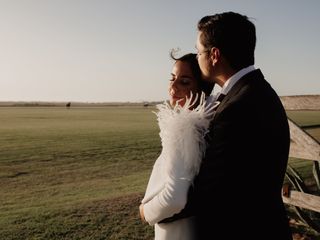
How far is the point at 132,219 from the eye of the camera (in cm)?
770

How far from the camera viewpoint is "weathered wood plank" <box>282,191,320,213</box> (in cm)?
482

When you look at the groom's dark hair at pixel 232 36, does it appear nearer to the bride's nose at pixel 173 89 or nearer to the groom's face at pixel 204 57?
the groom's face at pixel 204 57

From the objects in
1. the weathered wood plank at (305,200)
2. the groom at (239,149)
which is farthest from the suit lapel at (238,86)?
the weathered wood plank at (305,200)

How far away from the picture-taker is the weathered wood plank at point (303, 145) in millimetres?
4750

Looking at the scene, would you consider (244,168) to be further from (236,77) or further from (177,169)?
(236,77)

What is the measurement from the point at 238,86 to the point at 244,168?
42cm

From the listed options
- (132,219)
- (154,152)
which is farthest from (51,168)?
(132,219)

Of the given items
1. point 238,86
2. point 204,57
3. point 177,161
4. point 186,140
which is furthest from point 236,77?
point 177,161

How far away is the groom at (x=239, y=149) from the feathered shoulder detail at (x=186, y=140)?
2.7 inches

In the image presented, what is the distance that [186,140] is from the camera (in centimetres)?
201

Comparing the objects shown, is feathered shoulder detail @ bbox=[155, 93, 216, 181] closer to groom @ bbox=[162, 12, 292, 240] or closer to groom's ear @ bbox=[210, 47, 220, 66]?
groom @ bbox=[162, 12, 292, 240]

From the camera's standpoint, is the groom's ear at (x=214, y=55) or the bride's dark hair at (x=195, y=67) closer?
the groom's ear at (x=214, y=55)

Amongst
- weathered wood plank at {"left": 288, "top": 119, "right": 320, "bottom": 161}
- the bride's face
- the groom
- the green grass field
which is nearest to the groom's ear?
the groom

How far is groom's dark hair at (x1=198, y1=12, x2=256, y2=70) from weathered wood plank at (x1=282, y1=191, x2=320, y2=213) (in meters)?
3.38
